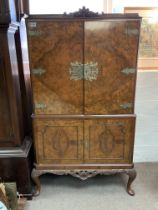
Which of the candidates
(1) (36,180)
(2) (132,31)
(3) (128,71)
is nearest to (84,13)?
(2) (132,31)

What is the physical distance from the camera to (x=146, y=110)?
8.16 feet

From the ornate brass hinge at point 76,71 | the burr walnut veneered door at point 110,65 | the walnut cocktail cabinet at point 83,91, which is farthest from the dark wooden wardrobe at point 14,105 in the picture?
the burr walnut veneered door at point 110,65

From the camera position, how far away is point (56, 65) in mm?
1767

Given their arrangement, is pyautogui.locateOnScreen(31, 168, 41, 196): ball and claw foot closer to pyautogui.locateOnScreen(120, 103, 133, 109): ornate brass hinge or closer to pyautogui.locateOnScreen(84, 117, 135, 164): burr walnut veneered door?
pyautogui.locateOnScreen(84, 117, 135, 164): burr walnut veneered door

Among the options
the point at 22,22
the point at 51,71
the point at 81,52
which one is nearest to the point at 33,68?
Result: the point at 51,71

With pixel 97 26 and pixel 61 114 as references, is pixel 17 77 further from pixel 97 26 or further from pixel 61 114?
pixel 97 26

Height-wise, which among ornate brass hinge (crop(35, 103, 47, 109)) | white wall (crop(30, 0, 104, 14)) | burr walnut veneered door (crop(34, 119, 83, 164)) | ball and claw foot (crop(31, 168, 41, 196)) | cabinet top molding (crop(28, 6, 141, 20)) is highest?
white wall (crop(30, 0, 104, 14))

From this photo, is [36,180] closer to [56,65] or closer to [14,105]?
[14,105]

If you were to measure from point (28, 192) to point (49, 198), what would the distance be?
20 cm

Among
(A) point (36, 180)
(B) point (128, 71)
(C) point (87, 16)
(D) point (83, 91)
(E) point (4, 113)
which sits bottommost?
(A) point (36, 180)

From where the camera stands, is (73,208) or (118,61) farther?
(73,208)

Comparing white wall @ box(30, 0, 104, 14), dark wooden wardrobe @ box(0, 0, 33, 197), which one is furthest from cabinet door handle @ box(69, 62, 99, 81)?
white wall @ box(30, 0, 104, 14)

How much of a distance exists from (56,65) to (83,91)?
294mm

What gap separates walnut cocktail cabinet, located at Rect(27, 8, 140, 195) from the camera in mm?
1686
